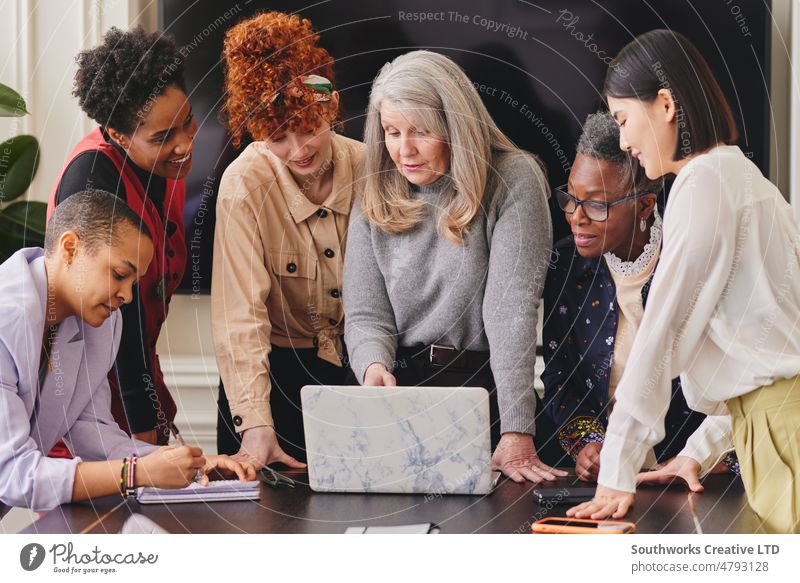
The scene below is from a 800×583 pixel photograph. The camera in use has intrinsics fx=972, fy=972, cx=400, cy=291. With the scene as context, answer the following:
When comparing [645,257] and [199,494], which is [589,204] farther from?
[199,494]

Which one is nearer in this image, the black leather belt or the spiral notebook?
the spiral notebook

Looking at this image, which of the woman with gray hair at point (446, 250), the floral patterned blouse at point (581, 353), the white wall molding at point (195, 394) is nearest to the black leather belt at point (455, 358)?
the woman with gray hair at point (446, 250)

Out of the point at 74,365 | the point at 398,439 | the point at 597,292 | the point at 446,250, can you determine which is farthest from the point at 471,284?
the point at 74,365

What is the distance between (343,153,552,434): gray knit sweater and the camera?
5.55 ft

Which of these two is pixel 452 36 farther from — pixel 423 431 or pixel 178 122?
pixel 423 431

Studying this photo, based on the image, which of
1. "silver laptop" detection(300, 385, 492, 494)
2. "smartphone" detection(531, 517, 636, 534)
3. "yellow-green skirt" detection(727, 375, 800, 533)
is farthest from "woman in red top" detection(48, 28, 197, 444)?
"yellow-green skirt" detection(727, 375, 800, 533)

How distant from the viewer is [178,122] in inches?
70.1

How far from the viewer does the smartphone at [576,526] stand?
4.61 ft

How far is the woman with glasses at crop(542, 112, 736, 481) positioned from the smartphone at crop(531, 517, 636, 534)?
21cm

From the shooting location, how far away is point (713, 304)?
147 centimetres

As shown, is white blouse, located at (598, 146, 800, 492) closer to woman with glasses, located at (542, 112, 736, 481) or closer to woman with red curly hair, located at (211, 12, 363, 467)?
woman with glasses, located at (542, 112, 736, 481)
